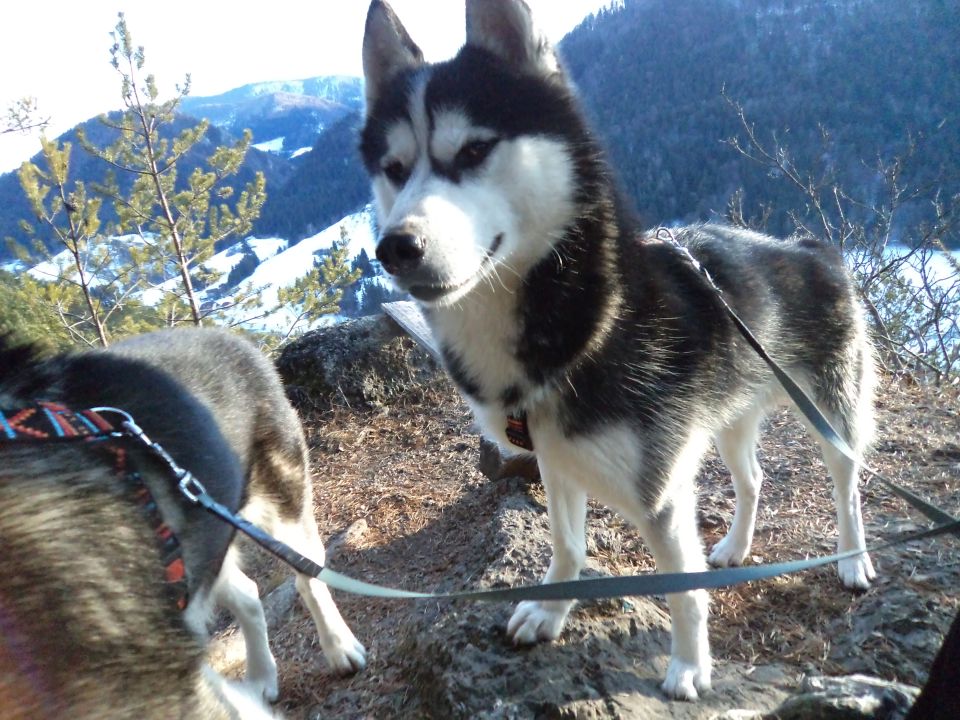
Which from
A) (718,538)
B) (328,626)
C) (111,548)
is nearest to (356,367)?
(328,626)

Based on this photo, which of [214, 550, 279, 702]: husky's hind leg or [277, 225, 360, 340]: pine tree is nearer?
[214, 550, 279, 702]: husky's hind leg

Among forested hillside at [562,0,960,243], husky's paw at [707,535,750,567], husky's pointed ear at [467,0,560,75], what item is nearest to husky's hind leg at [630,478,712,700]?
husky's paw at [707,535,750,567]

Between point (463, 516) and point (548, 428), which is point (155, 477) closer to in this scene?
point (548, 428)

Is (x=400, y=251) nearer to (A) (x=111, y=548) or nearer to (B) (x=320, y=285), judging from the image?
(A) (x=111, y=548)

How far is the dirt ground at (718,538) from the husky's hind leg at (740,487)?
0.15m

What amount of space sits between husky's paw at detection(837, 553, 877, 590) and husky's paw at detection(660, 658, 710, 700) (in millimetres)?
1042

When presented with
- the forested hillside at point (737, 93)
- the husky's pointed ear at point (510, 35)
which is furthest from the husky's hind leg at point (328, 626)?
the forested hillside at point (737, 93)

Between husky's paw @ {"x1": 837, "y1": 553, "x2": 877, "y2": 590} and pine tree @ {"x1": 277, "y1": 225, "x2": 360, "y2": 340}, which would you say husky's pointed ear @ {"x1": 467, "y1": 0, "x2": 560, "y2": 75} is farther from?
pine tree @ {"x1": 277, "y1": 225, "x2": 360, "y2": 340}

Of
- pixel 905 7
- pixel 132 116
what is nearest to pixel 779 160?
pixel 132 116

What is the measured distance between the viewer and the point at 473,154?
199 centimetres

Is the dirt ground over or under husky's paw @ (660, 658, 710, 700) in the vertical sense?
under

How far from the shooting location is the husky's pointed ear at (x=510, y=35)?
6.99 ft

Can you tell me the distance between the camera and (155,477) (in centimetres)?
170

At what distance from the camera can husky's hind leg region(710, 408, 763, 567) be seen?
10.5 ft
